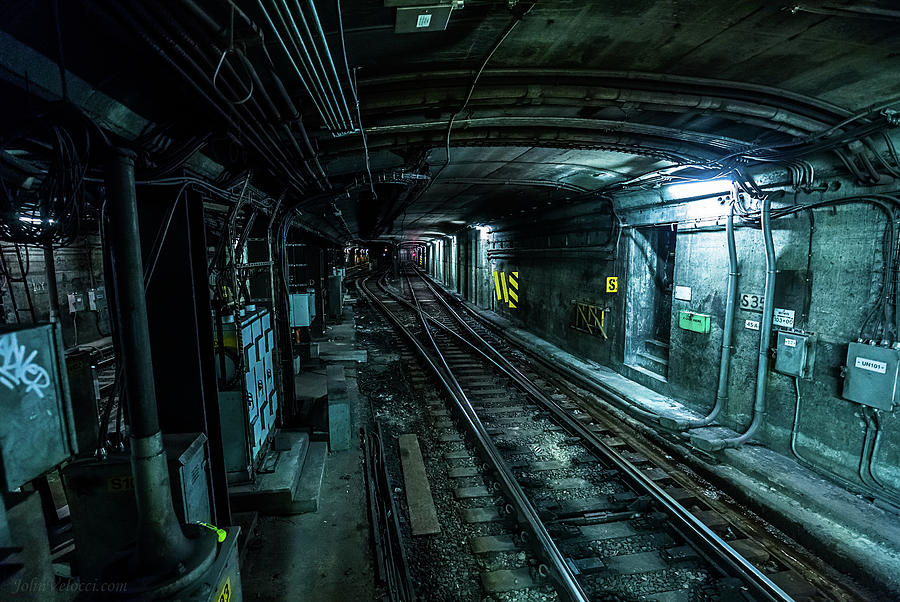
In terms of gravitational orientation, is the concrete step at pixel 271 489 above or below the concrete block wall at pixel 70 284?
below

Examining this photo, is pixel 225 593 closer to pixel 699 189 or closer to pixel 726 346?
pixel 726 346

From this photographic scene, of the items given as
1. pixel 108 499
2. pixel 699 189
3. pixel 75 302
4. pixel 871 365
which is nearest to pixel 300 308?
pixel 108 499

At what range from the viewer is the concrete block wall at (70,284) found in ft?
36.8

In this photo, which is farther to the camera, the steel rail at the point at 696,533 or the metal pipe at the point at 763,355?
the metal pipe at the point at 763,355

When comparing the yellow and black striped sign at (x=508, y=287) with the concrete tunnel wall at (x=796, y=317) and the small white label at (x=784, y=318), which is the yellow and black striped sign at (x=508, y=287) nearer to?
the concrete tunnel wall at (x=796, y=317)

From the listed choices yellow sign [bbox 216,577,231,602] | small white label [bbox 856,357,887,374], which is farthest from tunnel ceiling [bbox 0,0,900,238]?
yellow sign [bbox 216,577,231,602]

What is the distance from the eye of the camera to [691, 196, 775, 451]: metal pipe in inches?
244

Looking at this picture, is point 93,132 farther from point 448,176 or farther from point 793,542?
point 793,542

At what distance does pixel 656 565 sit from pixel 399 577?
275cm

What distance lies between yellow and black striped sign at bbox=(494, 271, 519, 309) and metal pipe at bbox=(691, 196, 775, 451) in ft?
36.3

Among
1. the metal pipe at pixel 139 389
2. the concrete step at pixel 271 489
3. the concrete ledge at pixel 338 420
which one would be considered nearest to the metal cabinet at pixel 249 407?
the concrete step at pixel 271 489

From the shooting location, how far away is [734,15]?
9.82 ft

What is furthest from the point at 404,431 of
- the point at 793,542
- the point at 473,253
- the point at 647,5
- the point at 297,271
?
the point at 473,253

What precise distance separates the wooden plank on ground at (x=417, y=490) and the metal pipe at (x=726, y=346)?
4508 mm
